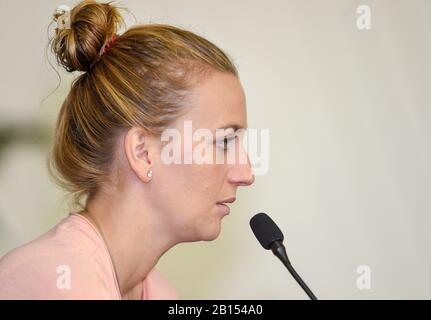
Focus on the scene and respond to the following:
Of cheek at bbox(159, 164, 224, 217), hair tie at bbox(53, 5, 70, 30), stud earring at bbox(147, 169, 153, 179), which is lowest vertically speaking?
cheek at bbox(159, 164, 224, 217)

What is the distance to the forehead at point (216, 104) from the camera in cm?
98

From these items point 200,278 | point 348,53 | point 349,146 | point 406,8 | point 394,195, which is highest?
point 406,8

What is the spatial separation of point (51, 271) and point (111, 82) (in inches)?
12.3

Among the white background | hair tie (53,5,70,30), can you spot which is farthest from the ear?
the white background

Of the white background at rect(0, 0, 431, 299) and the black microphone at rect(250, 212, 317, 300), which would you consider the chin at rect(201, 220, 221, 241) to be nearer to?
the black microphone at rect(250, 212, 317, 300)

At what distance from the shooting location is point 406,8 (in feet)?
4.98

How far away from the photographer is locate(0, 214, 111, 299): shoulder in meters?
0.85

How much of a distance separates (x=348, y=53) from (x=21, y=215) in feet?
2.82

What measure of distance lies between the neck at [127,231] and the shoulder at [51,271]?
78 mm

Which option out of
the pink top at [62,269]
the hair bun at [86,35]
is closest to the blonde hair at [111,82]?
the hair bun at [86,35]

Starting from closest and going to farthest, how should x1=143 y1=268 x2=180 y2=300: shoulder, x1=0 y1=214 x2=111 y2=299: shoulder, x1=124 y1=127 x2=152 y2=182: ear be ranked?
x1=0 y1=214 x2=111 y2=299: shoulder
x1=124 y1=127 x2=152 y2=182: ear
x1=143 y1=268 x2=180 y2=300: shoulder

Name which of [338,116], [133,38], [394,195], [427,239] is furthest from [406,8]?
[133,38]

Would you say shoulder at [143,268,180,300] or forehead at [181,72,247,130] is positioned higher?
forehead at [181,72,247,130]
